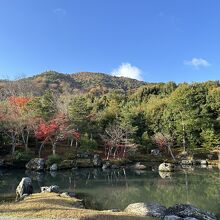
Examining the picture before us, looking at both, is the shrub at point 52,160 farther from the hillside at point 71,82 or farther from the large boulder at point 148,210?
the hillside at point 71,82

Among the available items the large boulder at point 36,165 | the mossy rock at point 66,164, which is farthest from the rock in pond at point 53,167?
the large boulder at point 36,165

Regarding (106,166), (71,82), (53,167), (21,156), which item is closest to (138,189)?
(53,167)

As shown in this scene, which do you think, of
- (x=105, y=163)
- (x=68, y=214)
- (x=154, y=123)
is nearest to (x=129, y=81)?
(x=154, y=123)

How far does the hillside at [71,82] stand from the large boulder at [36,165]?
48.1 meters

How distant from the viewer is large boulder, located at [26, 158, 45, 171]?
116 feet

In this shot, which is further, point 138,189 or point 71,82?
point 71,82

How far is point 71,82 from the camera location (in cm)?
11725

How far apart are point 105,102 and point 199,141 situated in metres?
23.1

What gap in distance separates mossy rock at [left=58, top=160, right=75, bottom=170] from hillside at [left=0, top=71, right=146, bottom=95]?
1892 inches

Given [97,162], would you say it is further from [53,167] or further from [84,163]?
→ [53,167]

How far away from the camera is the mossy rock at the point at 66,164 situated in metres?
36.1

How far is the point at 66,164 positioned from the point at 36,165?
3432 mm

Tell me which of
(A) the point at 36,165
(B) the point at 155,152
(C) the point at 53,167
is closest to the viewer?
(C) the point at 53,167

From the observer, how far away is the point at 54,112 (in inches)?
1832
